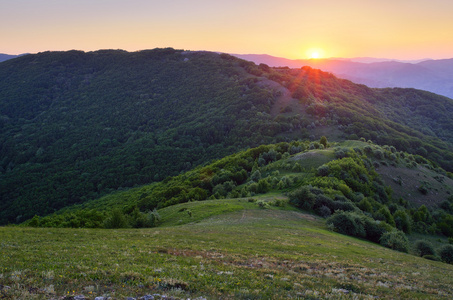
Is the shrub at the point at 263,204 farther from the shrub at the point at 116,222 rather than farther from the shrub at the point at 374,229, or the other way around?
the shrub at the point at 116,222

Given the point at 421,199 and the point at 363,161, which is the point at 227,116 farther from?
the point at 421,199

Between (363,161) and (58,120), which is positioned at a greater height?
(58,120)

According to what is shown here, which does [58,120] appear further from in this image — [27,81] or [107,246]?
[107,246]

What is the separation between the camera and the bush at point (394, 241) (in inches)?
1013

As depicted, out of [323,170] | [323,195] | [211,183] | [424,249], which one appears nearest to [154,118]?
[211,183]

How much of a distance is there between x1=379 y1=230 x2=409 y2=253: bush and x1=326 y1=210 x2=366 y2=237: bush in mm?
2051

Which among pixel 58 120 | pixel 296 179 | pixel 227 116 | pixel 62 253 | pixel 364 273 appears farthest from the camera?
pixel 58 120

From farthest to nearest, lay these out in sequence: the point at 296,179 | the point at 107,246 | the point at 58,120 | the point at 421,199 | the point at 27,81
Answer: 1. the point at 27,81
2. the point at 58,120
3. the point at 421,199
4. the point at 296,179
5. the point at 107,246

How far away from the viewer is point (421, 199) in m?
47.7

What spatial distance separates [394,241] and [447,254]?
4.86 metres

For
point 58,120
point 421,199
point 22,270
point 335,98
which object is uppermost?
point 335,98

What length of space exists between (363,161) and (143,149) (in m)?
78.5

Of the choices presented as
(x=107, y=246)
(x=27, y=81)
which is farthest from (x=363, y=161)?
(x=27, y=81)

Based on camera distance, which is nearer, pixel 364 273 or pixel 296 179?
pixel 364 273
